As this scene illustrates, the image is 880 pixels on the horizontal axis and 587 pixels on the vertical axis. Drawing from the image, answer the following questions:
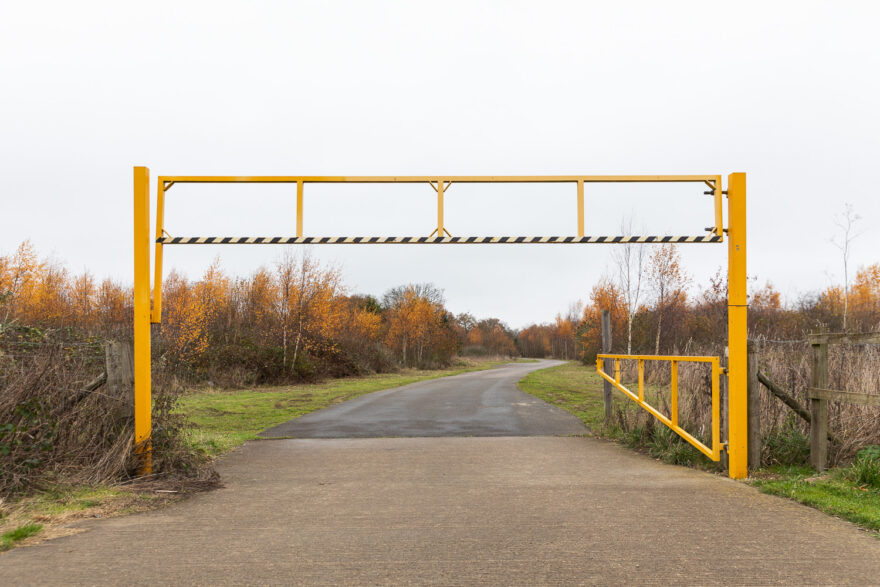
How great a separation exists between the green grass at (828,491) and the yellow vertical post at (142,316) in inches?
272

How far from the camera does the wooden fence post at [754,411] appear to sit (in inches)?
312

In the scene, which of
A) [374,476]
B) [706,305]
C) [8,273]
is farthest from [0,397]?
[8,273]

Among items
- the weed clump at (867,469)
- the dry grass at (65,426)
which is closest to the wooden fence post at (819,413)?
the weed clump at (867,469)

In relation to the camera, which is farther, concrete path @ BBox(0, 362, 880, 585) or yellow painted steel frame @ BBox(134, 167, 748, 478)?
yellow painted steel frame @ BBox(134, 167, 748, 478)

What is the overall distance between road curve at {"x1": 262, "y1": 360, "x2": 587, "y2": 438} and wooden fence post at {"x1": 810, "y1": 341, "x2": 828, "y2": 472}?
5363 mm

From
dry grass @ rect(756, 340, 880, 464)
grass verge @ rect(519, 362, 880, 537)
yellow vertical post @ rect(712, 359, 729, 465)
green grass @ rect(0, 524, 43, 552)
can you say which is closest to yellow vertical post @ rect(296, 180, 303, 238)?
green grass @ rect(0, 524, 43, 552)

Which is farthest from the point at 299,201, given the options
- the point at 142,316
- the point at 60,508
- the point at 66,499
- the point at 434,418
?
the point at 434,418

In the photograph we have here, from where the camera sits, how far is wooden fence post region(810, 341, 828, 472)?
7.58m

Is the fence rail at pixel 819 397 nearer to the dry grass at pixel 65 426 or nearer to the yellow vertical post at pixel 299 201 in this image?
the yellow vertical post at pixel 299 201

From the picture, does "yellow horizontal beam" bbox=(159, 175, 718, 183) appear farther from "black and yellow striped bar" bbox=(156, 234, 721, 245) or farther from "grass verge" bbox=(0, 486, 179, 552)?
"grass verge" bbox=(0, 486, 179, 552)

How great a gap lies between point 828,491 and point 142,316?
7.72m

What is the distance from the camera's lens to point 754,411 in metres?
7.92

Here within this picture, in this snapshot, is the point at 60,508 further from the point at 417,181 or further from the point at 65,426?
the point at 417,181

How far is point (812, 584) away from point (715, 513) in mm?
1923
